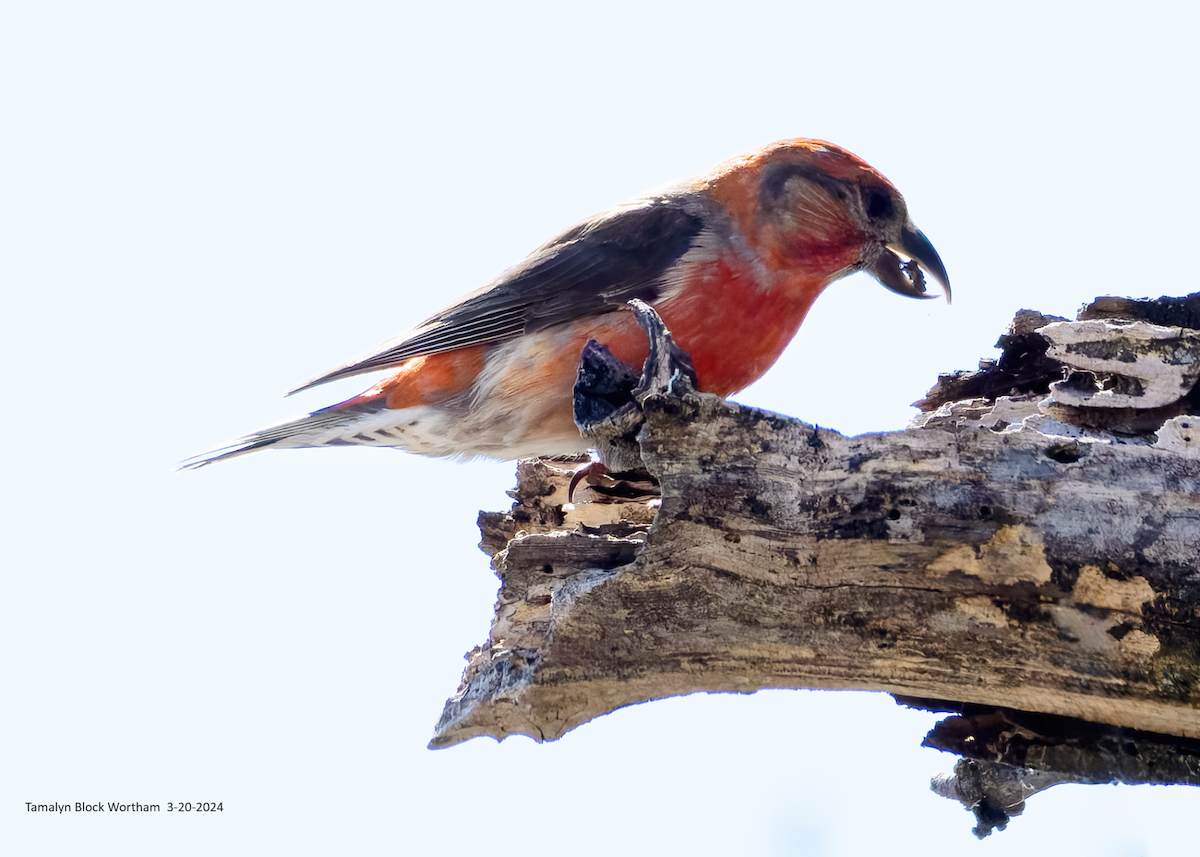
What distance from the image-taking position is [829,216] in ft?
13.3

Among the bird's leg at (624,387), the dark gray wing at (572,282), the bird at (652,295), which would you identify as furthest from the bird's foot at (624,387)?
the dark gray wing at (572,282)

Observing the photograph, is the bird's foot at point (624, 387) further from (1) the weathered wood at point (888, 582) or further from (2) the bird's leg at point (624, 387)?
(1) the weathered wood at point (888, 582)

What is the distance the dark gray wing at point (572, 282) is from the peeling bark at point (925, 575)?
139cm

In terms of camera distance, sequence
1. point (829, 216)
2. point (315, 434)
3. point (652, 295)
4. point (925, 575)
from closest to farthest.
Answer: point (925, 575), point (652, 295), point (829, 216), point (315, 434)

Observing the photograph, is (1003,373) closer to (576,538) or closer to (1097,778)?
(1097,778)

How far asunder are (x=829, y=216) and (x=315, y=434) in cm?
248

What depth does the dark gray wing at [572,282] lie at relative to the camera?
398cm

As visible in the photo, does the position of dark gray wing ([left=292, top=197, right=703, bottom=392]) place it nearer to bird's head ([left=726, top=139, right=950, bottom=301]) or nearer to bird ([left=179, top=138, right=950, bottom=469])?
bird ([left=179, top=138, right=950, bottom=469])

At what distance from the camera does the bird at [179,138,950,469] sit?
153 inches

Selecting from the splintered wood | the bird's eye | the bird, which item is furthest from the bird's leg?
the bird's eye

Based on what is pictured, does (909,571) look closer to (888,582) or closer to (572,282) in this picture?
(888,582)

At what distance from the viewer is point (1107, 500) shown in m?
2.48

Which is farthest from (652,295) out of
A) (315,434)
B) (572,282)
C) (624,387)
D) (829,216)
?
(315,434)

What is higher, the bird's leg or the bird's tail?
the bird's tail
